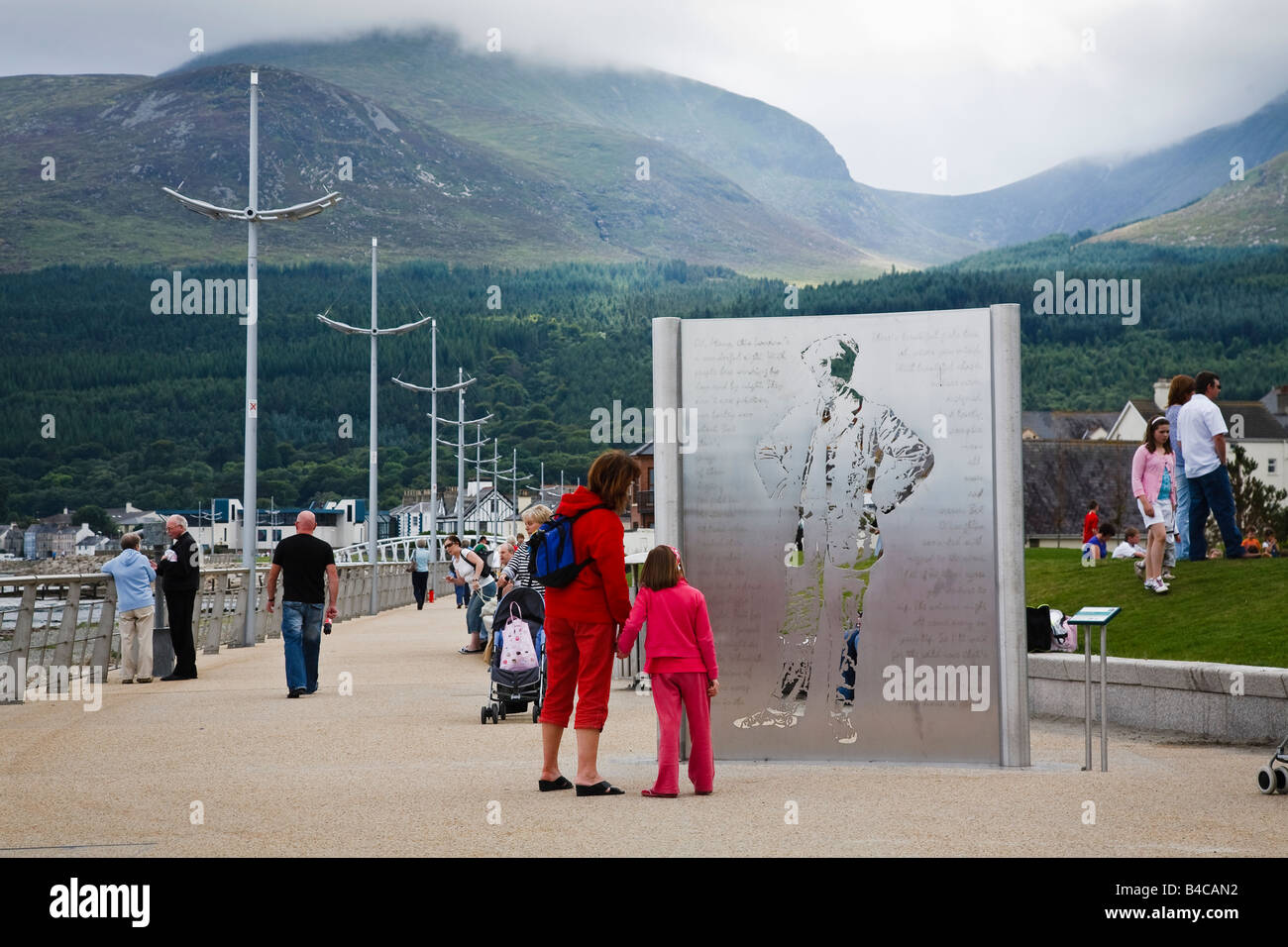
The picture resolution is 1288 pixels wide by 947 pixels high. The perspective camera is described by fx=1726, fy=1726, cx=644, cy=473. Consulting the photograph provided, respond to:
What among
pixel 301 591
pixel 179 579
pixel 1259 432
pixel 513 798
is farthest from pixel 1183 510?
pixel 1259 432

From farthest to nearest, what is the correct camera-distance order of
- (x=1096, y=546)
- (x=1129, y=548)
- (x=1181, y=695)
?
(x=1096, y=546), (x=1129, y=548), (x=1181, y=695)

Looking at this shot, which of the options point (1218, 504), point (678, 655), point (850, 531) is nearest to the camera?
point (678, 655)

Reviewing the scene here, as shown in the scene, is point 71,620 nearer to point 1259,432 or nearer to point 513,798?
point 513,798

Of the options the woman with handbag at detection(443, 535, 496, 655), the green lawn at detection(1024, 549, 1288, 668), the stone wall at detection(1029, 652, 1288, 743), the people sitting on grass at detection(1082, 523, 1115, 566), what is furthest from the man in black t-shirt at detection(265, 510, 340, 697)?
the people sitting on grass at detection(1082, 523, 1115, 566)

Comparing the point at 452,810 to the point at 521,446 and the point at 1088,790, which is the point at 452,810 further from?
the point at 521,446

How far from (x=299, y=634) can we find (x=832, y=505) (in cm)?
812

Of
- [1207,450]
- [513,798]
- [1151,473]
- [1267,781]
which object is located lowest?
[513,798]

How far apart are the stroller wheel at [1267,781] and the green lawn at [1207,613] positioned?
10.8 feet

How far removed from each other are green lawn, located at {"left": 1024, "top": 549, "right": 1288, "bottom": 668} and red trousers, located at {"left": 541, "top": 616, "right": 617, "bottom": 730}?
5693 millimetres

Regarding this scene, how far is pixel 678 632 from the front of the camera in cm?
1011

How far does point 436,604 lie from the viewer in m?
52.1

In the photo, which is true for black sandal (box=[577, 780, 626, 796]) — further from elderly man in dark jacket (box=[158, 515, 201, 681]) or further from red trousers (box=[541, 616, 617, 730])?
elderly man in dark jacket (box=[158, 515, 201, 681])

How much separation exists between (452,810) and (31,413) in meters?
165

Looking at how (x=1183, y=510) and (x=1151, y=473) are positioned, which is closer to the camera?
(x=1151, y=473)
